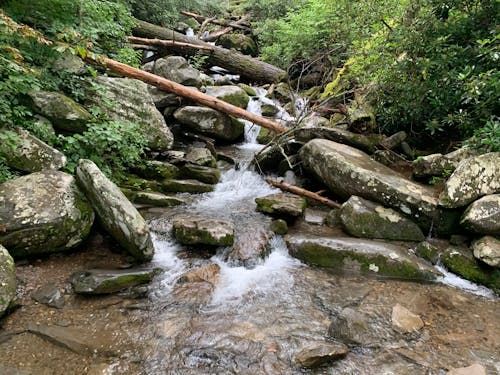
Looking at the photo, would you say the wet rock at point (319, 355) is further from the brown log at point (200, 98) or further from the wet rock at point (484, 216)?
the brown log at point (200, 98)

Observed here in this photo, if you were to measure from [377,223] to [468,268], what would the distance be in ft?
4.48

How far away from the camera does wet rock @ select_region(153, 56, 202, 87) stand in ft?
31.2

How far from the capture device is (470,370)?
2961 mm

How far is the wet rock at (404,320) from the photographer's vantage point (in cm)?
359

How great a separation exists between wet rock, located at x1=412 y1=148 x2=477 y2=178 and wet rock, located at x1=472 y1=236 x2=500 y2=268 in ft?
4.73

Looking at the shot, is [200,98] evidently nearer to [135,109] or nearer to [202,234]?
[135,109]

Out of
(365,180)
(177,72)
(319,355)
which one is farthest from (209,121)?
(319,355)

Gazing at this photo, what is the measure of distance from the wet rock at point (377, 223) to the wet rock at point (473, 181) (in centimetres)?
63

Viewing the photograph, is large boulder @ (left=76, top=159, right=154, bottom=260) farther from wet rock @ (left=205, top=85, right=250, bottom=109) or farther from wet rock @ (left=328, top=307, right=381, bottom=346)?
wet rock @ (left=205, top=85, right=250, bottom=109)

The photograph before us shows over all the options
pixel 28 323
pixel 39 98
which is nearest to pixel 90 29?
pixel 39 98

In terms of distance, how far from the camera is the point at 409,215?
5.34m

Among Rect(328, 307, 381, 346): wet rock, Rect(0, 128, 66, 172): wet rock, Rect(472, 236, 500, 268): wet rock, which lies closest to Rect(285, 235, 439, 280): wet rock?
Rect(472, 236, 500, 268): wet rock

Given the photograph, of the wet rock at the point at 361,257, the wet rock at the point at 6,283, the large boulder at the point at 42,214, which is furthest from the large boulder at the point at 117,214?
the wet rock at the point at 361,257

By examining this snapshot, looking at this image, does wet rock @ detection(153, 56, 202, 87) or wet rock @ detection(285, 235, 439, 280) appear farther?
wet rock @ detection(153, 56, 202, 87)
